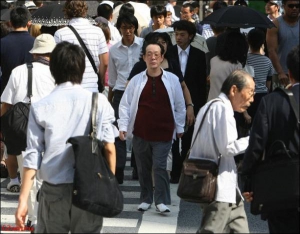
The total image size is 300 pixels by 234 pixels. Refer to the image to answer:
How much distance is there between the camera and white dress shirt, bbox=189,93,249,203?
6934mm

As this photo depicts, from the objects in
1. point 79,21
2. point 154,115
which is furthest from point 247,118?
point 79,21

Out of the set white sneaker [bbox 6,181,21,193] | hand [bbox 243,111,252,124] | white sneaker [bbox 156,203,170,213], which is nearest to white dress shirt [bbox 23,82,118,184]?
white sneaker [bbox 156,203,170,213]

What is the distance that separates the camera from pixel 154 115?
365 inches

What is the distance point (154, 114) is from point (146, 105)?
118mm

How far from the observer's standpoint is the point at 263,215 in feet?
21.0

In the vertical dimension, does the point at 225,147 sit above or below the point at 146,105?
above

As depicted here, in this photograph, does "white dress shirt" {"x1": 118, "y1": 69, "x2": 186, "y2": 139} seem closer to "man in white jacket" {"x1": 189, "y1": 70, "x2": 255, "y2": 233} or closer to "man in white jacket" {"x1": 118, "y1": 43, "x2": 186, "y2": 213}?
"man in white jacket" {"x1": 118, "y1": 43, "x2": 186, "y2": 213}

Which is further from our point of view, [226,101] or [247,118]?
[247,118]

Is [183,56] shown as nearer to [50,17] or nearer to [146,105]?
[146,105]

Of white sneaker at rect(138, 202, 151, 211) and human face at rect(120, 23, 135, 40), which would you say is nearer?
white sneaker at rect(138, 202, 151, 211)

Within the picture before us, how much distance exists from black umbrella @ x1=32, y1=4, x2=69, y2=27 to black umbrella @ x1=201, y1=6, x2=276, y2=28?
2.32 m

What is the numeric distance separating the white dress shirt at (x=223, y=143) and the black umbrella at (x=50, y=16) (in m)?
6.57

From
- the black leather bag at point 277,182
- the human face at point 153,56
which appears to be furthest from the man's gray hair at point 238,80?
the human face at point 153,56

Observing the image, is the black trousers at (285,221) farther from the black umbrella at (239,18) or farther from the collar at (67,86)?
the black umbrella at (239,18)
